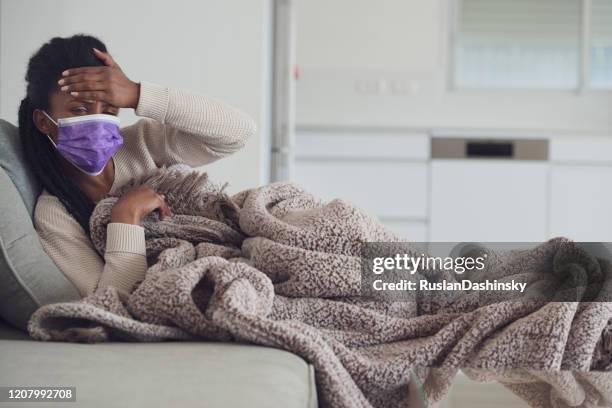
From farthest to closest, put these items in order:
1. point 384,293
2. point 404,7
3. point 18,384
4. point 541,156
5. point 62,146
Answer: point 404,7, point 541,156, point 62,146, point 384,293, point 18,384

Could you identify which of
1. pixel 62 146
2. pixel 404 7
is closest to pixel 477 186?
pixel 404 7

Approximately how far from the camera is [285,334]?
1032mm

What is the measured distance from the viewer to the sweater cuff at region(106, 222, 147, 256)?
1.35 metres

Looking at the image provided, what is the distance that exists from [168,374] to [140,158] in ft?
2.67

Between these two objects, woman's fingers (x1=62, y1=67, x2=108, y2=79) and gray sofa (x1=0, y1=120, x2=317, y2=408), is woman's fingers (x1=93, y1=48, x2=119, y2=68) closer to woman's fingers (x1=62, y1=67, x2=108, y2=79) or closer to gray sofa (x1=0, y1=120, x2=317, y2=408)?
woman's fingers (x1=62, y1=67, x2=108, y2=79)

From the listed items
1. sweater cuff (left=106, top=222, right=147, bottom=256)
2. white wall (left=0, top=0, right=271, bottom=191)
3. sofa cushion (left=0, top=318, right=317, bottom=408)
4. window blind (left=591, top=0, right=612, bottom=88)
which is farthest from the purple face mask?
window blind (left=591, top=0, right=612, bottom=88)

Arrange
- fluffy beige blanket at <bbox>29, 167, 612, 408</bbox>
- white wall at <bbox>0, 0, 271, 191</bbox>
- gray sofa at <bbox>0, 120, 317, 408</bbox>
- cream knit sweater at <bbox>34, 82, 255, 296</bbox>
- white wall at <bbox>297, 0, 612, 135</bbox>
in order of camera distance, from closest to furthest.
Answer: gray sofa at <bbox>0, 120, 317, 408</bbox> < fluffy beige blanket at <bbox>29, 167, 612, 408</bbox> < cream knit sweater at <bbox>34, 82, 255, 296</bbox> < white wall at <bbox>0, 0, 271, 191</bbox> < white wall at <bbox>297, 0, 612, 135</bbox>

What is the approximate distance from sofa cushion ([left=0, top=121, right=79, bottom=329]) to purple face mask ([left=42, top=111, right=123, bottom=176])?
6.2 inches

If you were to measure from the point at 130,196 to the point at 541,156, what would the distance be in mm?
3042

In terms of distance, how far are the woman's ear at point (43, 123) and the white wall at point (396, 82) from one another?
302 centimetres

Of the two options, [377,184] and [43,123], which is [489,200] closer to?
[377,184]

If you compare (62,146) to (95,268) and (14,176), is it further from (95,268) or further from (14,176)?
(95,268)

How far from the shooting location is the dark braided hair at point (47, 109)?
1.49 meters

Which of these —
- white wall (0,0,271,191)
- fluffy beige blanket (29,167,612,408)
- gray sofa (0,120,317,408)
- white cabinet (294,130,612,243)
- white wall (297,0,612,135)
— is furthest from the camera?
white wall (297,0,612,135)
